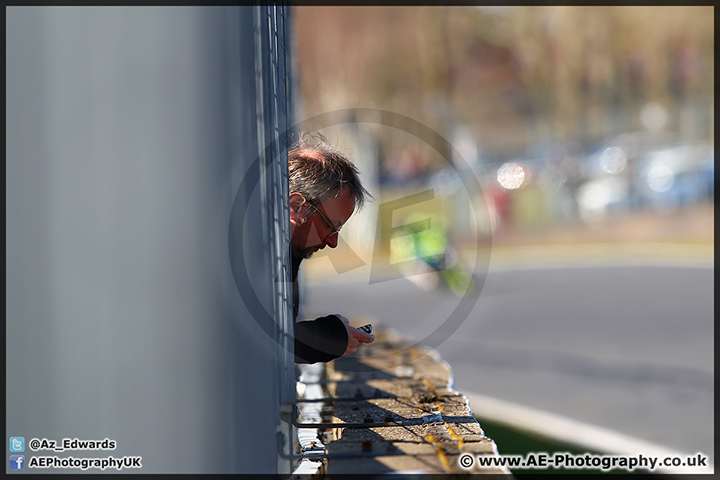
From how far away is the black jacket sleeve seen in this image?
7.64ft

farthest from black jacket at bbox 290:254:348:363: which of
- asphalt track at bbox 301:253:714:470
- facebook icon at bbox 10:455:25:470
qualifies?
asphalt track at bbox 301:253:714:470

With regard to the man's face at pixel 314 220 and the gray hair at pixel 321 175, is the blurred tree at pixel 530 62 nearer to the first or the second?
the gray hair at pixel 321 175

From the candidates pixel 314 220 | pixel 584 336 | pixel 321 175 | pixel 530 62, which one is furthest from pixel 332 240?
pixel 530 62

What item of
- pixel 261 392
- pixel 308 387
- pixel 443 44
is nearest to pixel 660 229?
pixel 443 44

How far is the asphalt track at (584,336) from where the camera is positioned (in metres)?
6.61

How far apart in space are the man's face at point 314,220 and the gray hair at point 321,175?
2 cm

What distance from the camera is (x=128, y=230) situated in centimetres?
160

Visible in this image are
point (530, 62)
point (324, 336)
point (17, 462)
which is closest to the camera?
point (17, 462)

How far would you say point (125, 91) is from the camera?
1595 mm

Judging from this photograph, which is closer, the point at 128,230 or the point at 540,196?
the point at 128,230

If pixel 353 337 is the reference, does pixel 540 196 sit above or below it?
above

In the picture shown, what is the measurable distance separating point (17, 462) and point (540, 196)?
2227 cm

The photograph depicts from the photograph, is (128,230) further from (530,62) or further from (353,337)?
(530,62)

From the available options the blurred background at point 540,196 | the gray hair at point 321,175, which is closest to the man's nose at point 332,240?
the gray hair at point 321,175
